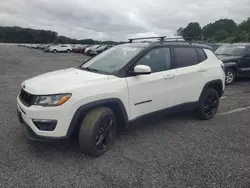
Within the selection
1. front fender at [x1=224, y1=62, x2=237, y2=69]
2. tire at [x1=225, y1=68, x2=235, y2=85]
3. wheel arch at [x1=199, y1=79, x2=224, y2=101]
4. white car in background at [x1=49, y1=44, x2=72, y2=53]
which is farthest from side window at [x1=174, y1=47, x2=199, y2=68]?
white car in background at [x1=49, y1=44, x2=72, y2=53]

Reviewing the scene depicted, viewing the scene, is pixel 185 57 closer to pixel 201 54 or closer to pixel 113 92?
pixel 201 54

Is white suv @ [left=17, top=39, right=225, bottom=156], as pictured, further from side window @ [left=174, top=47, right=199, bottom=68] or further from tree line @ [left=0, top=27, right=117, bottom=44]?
tree line @ [left=0, top=27, right=117, bottom=44]

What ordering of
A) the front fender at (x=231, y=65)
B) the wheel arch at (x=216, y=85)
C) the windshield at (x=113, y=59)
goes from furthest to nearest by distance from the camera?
the front fender at (x=231, y=65)
the wheel arch at (x=216, y=85)
the windshield at (x=113, y=59)

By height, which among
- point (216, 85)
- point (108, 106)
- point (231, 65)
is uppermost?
point (231, 65)

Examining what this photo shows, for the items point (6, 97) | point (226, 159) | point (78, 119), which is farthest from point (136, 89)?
point (6, 97)

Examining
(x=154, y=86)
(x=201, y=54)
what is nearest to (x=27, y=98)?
(x=154, y=86)

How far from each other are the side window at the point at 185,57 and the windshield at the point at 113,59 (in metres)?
0.85

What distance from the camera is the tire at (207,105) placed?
500 centimetres

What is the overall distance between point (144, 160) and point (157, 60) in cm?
176

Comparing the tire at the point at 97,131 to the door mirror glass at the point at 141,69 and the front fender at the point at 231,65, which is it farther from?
the front fender at the point at 231,65

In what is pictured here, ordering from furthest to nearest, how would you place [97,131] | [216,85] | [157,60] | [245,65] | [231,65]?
1. [245,65]
2. [231,65]
3. [216,85]
4. [157,60]
5. [97,131]

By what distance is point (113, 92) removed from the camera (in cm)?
343

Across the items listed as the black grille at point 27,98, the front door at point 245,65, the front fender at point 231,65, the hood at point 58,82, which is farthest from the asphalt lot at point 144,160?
the front door at point 245,65

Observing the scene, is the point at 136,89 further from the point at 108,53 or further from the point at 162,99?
the point at 108,53
